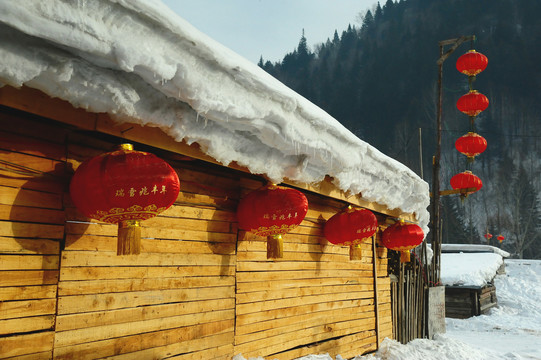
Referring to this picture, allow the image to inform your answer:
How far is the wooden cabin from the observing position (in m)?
2.32

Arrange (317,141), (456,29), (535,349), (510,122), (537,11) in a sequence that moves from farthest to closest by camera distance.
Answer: (456,29) → (537,11) → (510,122) → (535,349) → (317,141)

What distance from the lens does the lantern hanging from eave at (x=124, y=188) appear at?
2.65 m

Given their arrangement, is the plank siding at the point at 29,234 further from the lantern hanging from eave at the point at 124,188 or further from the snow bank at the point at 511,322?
the snow bank at the point at 511,322

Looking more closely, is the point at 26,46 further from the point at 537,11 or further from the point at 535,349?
the point at 537,11

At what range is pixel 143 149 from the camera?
11.7 ft

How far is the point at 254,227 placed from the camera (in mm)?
4297

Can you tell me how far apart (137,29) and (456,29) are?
7311cm

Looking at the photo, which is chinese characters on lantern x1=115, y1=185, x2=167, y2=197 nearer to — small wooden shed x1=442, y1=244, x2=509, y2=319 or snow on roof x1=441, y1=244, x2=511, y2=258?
small wooden shed x1=442, y1=244, x2=509, y2=319

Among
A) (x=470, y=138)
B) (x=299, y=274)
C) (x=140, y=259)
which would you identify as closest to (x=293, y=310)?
(x=299, y=274)

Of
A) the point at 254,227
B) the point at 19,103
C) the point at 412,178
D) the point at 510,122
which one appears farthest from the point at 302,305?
the point at 510,122

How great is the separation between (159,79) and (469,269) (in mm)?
18278

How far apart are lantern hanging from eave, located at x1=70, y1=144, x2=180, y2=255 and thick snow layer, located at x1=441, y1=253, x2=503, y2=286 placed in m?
16.2

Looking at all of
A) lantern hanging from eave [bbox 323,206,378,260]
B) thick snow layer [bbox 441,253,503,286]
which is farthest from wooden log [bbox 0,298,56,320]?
thick snow layer [bbox 441,253,503,286]

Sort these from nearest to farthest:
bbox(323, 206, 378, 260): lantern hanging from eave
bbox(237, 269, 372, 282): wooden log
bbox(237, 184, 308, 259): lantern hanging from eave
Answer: bbox(237, 184, 308, 259): lantern hanging from eave → bbox(237, 269, 372, 282): wooden log → bbox(323, 206, 378, 260): lantern hanging from eave
